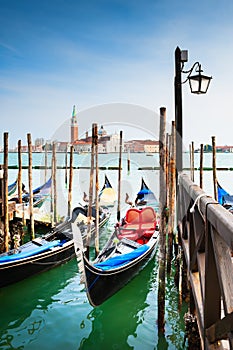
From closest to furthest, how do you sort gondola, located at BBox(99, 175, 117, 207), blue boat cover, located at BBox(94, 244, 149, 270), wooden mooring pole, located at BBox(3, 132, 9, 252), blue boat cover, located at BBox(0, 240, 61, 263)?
blue boat cover, located at BBox(94, 244, 149, 270), blue boat cover, located at BBox(0, 240, 61, 263), wooden mooring pole, located at BBox(3, 132, 9, 252), gondola, located at BBox(99, 175, 117, 207)

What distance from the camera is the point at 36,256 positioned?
14.5 feet

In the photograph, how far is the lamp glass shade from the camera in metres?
2.94

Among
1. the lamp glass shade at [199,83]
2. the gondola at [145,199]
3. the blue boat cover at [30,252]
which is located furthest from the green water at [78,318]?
the gondola at [145,199]

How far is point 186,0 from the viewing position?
393 cm

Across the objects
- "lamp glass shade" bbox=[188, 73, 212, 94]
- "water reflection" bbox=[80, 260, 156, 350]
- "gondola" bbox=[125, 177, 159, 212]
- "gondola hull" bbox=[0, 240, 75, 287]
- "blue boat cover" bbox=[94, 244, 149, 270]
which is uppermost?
"lamp glass shade" bbox=[188, 73, 212, 94]

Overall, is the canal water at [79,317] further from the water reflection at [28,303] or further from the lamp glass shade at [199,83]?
the lamp glass shade at [199,83]

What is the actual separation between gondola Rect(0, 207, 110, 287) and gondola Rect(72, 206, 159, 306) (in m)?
0.69

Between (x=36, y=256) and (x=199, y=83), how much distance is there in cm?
295

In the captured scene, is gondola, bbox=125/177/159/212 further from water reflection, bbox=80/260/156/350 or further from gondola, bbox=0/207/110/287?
water reflection, bbox=80/260/156/350

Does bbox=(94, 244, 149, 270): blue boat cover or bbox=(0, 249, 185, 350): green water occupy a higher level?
bbox=(94, 244, 149, 270): blue boat cover

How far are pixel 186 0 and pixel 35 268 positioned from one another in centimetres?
381

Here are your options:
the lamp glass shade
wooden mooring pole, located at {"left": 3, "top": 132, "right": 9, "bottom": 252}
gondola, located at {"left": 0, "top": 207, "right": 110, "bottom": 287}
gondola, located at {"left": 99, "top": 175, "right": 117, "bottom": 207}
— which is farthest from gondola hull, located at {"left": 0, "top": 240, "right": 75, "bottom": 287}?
gondola, located at {"left": 99, "top": 175, "right": 117, "bottom": 207}

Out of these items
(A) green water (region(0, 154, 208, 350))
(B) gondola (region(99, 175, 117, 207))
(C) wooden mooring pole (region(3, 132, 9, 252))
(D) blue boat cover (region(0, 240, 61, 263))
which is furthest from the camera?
(B) gondola (region(99, 175, 117, 207))

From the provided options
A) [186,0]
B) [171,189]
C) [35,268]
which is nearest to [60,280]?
[35,268]
